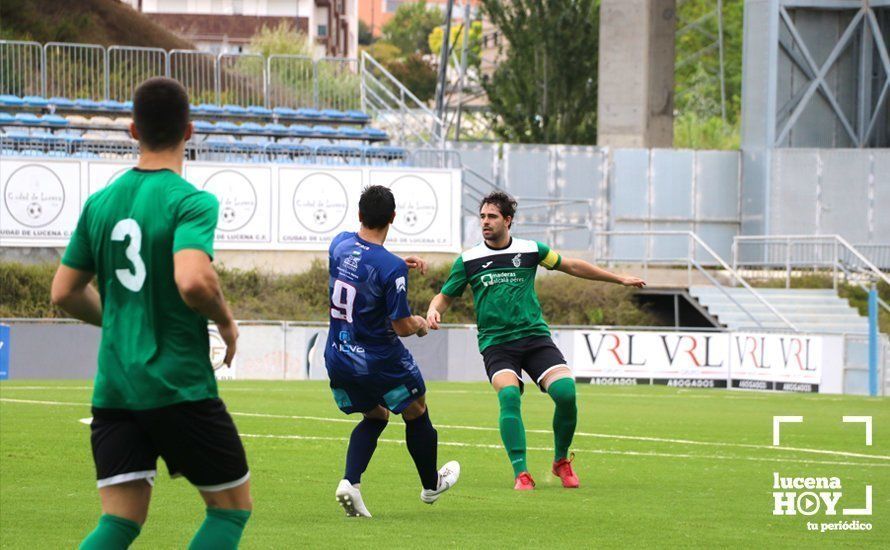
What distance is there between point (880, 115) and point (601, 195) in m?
8.95

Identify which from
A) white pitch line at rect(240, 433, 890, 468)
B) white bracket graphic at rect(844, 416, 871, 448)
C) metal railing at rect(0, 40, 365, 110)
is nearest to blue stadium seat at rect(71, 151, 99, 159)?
metal railing at rect(0, 40, 365, 110)

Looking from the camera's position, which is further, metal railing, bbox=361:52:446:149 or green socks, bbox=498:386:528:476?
metal railing, bbox=361:52:446:149

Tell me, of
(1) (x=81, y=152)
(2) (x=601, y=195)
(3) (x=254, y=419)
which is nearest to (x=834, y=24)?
(2) (x=601, y=195)

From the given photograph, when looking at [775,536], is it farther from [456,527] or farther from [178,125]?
[178,125]

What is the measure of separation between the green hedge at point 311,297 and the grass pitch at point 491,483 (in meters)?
12.8

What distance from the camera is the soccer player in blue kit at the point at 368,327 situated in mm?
9055

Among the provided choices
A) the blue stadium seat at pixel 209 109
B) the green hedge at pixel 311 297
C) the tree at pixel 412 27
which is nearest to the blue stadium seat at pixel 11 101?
the blue stadium seat at pixel 209 109

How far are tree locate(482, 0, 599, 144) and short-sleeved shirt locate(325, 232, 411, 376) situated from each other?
44751mm

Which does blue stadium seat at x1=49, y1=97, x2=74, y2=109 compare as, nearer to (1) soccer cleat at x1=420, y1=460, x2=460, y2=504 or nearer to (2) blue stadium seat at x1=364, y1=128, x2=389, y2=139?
(2) blue stadium seat at x1=364, y1=128, x2=389, y2=139

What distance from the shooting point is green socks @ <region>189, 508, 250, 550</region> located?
5.45 metres

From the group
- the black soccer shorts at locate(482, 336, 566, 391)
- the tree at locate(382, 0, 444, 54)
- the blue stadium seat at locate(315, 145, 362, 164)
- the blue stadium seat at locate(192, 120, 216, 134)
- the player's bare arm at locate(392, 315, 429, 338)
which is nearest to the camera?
the player's bare arm at locate(392, 315, 429, 338)

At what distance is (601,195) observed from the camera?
144ft

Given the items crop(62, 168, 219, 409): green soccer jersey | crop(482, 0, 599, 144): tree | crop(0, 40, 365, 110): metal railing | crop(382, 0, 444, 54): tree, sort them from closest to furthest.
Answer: crop(62, 168, 219, 409): green soccer jersey → crop(0, 40, 365, 110): metal railing → crop(482, 0, 599, 144): tree → crop(382, 0, 444, 54): tree

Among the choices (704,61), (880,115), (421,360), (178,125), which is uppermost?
(704,61)
